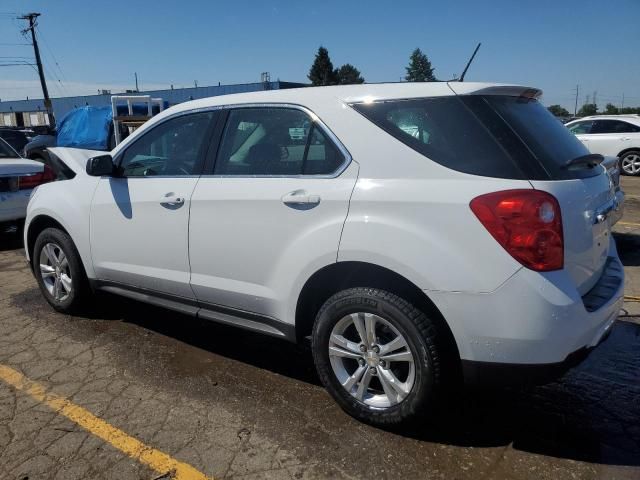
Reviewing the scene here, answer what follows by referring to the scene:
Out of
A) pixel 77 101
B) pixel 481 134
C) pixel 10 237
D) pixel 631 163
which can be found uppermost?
pixel 77 101

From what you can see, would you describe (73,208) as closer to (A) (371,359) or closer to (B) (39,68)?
(A) (371,359)

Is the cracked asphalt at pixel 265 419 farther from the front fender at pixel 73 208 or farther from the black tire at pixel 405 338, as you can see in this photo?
the front fender at pixel 73 208

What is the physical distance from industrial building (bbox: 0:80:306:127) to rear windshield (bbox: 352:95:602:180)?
30796 mm

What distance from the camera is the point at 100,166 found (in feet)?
12.0

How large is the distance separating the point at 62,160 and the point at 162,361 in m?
1.96

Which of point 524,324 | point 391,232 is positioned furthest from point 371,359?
point 524,324

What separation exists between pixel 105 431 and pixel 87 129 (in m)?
12.4

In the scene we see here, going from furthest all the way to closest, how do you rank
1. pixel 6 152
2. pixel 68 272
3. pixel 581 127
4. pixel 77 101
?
1. pixel 77 101
2. pixel 581 127
3. pixel 6 152
4. pixel 68 272

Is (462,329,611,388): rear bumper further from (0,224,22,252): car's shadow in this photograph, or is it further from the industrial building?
the industrial building

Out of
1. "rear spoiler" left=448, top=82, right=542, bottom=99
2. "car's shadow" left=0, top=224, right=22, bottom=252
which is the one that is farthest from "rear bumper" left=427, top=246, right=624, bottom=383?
"car's shadow" left=0, top=224, right=22, bottom=252

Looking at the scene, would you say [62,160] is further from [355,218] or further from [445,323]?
[445,323]

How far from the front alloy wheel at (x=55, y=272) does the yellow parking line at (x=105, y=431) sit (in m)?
1.00

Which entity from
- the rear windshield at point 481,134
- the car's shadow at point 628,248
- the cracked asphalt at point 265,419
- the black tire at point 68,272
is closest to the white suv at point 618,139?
the car's shadow at point 628,248

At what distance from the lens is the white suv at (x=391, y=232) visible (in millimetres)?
2266
